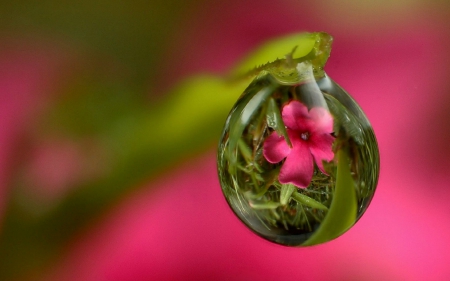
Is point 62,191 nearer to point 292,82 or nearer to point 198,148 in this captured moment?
point 198,148

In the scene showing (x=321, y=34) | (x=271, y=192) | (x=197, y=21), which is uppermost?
(x=197, y=21)

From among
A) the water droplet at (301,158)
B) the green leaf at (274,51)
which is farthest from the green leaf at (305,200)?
the green leaf at (274,51)

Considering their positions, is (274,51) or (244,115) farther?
(274,51)

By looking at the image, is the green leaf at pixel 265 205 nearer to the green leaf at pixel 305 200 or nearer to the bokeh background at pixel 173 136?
the green leaf at pixel 305 200

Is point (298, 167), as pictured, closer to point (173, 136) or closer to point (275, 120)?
point (275, 120)

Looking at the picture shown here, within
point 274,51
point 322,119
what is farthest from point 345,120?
point 274,51

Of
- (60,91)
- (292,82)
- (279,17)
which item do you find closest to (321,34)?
(292,82)
